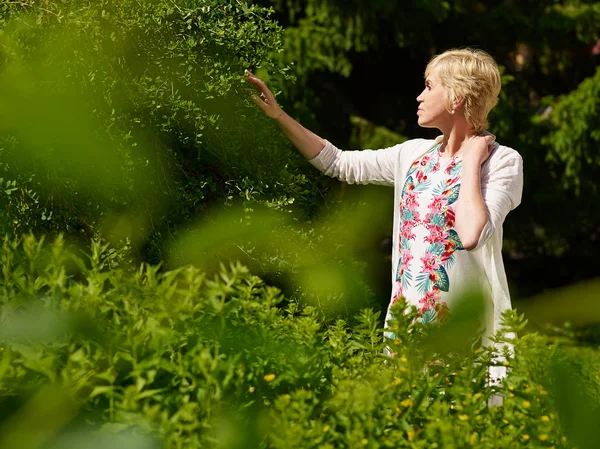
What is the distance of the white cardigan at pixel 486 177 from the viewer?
2.68 meters

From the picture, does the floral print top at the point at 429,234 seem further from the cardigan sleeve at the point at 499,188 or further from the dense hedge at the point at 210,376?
the dense hedge at the point at 210,376

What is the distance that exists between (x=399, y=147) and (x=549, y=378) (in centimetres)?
249

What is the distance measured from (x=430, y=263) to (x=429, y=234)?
101mm

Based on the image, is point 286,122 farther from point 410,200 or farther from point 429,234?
point 429,234

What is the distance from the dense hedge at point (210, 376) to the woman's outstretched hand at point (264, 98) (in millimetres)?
1268

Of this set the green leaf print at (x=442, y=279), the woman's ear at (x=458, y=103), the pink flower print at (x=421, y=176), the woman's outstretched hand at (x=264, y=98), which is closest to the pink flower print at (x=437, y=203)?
the pink flower print at (x=421, y=176)

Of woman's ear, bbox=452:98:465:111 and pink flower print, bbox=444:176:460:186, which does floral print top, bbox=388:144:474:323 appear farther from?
woman's ear, bbox=452:98:465:111

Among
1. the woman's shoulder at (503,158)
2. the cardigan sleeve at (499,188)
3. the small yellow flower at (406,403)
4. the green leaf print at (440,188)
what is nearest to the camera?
the small yellow flower at (406,403)

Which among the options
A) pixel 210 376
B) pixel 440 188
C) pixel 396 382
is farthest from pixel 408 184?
pixel 210 376

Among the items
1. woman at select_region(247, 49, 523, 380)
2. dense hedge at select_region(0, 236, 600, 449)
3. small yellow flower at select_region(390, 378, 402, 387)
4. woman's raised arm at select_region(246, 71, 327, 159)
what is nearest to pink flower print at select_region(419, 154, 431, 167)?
woman at select_region(247, 49, 523, 380)

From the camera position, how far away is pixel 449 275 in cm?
Result: 284

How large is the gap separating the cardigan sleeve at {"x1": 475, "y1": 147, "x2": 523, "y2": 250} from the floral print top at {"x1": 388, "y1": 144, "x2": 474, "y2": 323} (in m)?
0.13

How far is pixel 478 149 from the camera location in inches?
109

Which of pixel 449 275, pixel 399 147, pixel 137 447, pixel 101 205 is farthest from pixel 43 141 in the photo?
pixel 399 147
